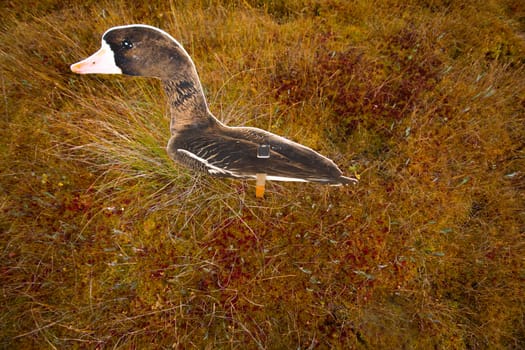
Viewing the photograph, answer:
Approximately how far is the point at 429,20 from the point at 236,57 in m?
2.78

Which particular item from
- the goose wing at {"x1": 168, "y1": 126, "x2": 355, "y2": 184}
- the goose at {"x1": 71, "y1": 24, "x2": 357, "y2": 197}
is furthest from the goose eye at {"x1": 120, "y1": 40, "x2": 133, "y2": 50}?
the goose wing at {"x1": 168, "y1": 126, "x2": 355, "y2": 184}

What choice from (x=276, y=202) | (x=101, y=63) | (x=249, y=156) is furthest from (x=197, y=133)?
(x=276, y=202)

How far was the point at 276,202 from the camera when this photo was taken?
2416 mm

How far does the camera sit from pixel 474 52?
3.48 m

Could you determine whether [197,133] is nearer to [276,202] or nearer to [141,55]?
[141,55]

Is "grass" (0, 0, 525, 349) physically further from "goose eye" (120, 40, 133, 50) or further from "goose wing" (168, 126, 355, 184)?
"goose eye" (120, 40, 133, 50)

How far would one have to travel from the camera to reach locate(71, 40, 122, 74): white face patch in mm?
1791

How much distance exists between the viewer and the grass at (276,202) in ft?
6.50

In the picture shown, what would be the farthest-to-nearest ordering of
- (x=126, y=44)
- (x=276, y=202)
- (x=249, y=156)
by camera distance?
(x=276, y=202) → (x=249, y=156) → (x=126, y=44)

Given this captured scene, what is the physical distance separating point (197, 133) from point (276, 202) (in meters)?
0.92

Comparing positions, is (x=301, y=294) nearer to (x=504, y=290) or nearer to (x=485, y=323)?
(x=485, y=323)

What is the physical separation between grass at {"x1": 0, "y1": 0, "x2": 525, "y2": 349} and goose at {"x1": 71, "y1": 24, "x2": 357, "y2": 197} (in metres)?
0.47

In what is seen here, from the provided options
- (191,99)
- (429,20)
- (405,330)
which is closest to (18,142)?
(191,99)

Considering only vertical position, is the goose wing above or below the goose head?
below
